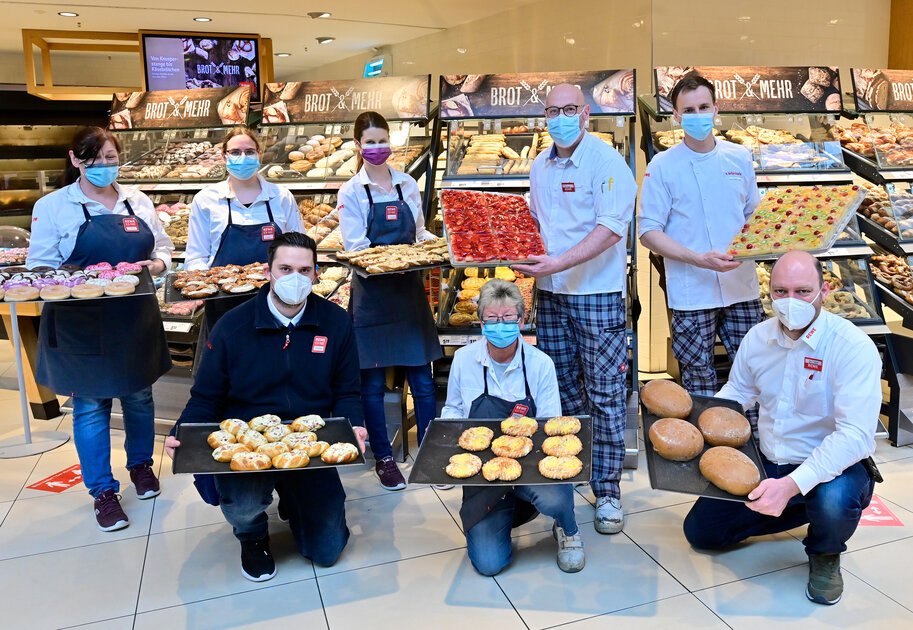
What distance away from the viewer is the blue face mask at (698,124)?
3.35 m

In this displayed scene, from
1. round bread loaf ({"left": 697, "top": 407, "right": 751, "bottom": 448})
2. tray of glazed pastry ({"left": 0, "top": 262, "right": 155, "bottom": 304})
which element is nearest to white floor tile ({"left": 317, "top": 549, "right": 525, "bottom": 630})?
round bread loaf ({"left": 697, "top": 407, "right": 751, "bottom": 448})

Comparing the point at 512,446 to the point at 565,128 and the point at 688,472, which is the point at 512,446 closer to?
the point at 688,472

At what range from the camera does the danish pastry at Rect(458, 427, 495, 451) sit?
2.87 meters

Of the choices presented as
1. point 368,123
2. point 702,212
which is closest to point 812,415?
point 702,212

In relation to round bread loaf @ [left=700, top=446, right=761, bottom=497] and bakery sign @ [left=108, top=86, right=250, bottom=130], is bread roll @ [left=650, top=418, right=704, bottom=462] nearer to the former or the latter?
round bread loaf @ [left=700, top=446, right=761, bottom=497]

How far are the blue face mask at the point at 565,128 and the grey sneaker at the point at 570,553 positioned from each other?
1.63 metres

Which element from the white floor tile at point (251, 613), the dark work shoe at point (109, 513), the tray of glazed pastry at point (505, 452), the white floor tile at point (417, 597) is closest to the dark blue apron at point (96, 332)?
the dark work shoe at point (109, 513)

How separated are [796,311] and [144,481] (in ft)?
10.2

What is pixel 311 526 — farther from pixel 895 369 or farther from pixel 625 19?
pixel 625 19

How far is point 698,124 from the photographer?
11.0 feet

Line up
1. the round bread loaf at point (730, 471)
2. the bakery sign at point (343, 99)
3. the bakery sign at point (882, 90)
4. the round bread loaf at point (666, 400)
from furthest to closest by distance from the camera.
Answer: the bakery sign at point (343, 99), the bakery sign at point (882, 90), the round bread loaf at point (666, 400), the round bread loaf at point (730, 471)

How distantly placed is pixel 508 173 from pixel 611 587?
7.95ft

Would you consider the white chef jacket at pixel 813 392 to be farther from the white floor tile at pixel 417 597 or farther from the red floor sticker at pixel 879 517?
the white floor tile at pixel 417 597

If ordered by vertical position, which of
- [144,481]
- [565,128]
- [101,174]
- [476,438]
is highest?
[565,128]
